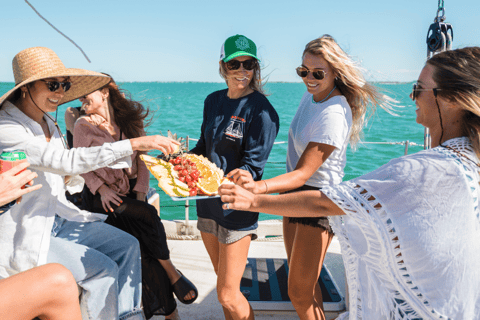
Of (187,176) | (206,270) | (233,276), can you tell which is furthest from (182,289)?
(187,176)

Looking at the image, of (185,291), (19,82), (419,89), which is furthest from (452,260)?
(19,82)

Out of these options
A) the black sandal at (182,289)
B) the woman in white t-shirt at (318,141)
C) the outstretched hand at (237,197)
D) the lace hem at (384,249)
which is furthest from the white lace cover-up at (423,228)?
the black sandal at (182,289)

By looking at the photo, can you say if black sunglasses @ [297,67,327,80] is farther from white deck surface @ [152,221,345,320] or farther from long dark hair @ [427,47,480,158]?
white deck surface @ [152,221,345,320]

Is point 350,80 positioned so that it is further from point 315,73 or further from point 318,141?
point 318,141

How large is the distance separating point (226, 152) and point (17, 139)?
122 centimetres

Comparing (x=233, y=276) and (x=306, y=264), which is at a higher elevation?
(x=306, y=264)

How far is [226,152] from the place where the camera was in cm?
254

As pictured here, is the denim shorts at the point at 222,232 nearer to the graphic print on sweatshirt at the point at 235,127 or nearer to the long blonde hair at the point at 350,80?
the graphic print on sweatshirt at the point at 235,127

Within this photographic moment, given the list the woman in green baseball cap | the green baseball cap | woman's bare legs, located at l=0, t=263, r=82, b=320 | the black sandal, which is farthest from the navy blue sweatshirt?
woman's bare legs, located at l=0, t=263, r=82, b=320

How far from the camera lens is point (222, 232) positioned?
2436 millimetres

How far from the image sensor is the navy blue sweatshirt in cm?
244

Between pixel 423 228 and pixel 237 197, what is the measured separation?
0.84 meters

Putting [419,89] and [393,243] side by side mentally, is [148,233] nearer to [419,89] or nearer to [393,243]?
[393,243]

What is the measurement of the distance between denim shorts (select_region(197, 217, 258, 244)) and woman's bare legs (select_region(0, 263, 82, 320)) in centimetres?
89
